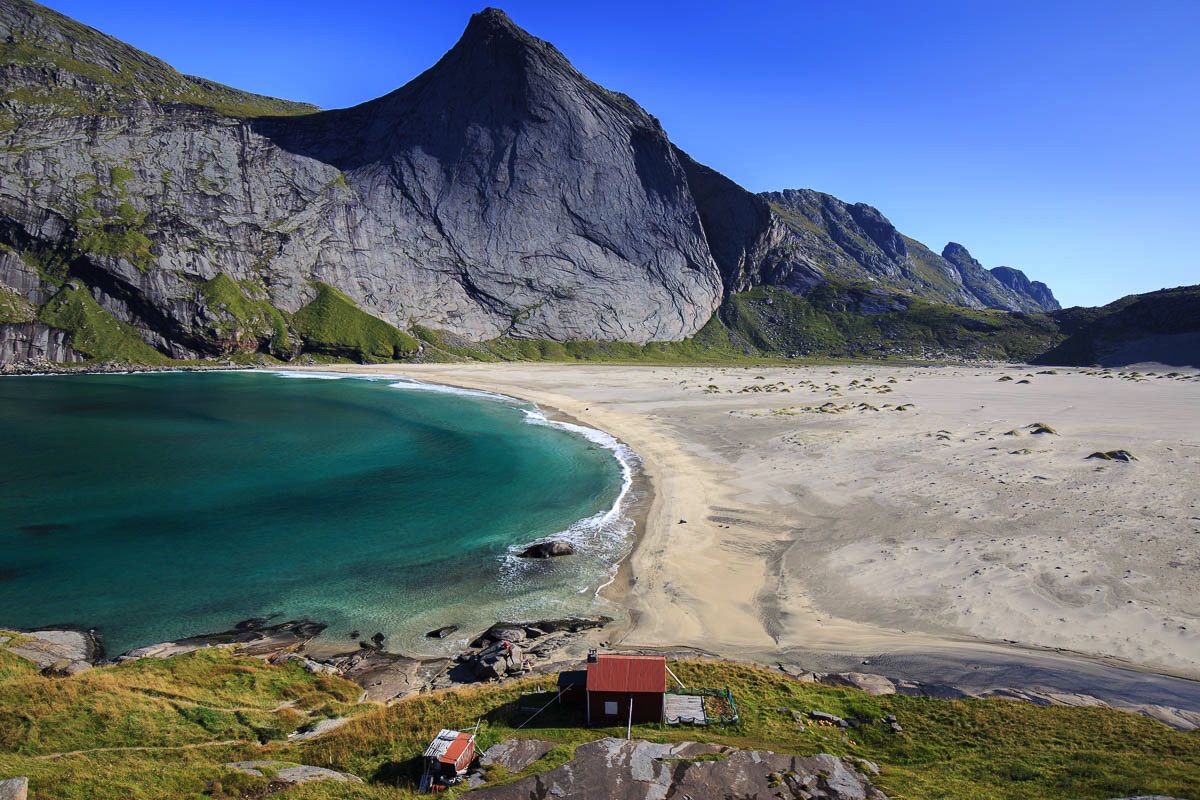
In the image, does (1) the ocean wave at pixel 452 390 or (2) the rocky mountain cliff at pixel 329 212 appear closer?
(1) the ocean wave at pixel 452 390

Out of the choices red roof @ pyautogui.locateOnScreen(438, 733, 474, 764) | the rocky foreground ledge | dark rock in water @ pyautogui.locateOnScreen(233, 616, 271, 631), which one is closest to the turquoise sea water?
dark rock in water @ pyautogui.locateOnScreen(233, 616, 271, 631)

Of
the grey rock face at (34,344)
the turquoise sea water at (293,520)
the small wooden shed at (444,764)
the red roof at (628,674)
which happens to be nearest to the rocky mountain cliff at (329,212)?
the grey rock face at (34,344)

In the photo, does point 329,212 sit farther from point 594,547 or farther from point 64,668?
point 64,668

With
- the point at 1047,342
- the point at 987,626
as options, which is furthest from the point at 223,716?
the point at 1047,342

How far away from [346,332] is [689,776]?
5558 inches

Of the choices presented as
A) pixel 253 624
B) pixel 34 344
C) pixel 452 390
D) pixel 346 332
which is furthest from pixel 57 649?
pixel 346 332

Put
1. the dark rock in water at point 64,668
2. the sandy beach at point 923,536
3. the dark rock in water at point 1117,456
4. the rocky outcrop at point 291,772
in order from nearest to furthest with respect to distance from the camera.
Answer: the rocky outcrop at point 291,772, the dark rock in water at point 64,668, the sandy beach at point 923,536, the dark rock in water at point 1117,456

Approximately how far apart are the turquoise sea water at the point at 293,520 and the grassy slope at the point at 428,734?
5527mm

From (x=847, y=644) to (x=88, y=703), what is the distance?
27807mm

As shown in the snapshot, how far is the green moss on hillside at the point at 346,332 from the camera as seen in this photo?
5207 inches

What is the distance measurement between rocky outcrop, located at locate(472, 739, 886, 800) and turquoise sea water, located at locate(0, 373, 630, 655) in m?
11.5

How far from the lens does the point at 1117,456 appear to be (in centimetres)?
4222

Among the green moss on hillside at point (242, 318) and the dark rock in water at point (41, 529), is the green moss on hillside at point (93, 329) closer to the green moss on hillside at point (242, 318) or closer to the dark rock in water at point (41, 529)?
the green moss on hillside at point (242, 318)

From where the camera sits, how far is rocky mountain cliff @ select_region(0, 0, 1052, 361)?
11412 centimetres
